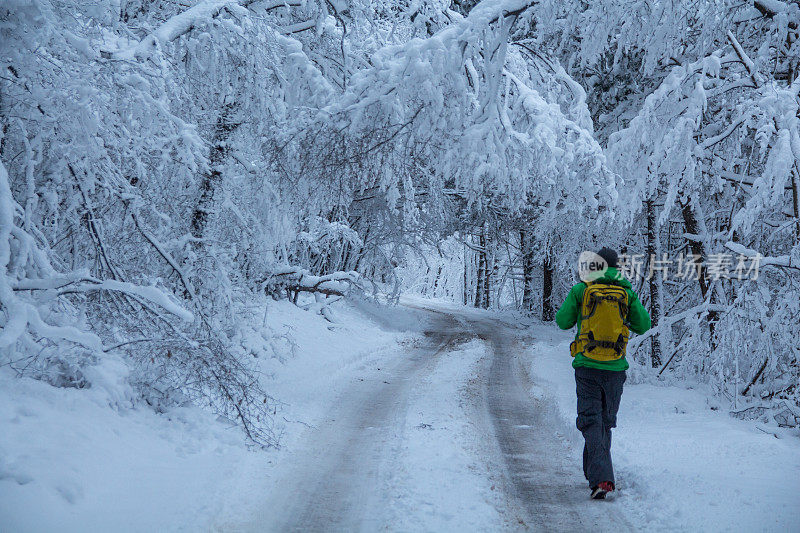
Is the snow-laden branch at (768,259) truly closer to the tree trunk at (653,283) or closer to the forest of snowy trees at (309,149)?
the forest of snowy trees at (309,149)

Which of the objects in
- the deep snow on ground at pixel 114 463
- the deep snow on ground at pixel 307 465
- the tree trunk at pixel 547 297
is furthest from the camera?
the tree trunk at pixel 547 297

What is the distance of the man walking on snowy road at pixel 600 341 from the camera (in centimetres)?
498

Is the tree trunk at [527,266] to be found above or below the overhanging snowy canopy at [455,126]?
below

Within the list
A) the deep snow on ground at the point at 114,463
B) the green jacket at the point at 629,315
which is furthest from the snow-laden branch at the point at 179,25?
the green jacket at the point at 629,315

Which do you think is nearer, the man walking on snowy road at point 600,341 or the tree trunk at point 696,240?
the man walking on snowy road at point 600,341

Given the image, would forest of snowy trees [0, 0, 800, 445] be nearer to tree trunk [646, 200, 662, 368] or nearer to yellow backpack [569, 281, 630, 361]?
tree trunk [646, 200, 662, 368]

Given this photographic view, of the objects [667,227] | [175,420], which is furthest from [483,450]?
[667,227]

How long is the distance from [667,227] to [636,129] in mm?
7460

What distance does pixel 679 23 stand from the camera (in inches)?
262

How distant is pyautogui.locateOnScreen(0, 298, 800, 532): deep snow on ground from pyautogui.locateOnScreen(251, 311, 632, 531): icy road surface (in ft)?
0.09

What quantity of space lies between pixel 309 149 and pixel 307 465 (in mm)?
3130

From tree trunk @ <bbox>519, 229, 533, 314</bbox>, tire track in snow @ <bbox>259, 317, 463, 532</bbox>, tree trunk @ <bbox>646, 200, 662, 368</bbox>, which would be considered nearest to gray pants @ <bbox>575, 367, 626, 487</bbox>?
tire track in snow @ <bbox>259, 317, 463, 532</bbox>

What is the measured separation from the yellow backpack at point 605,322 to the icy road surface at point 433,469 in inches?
47.2

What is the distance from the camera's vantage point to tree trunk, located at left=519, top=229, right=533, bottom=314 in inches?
1057
